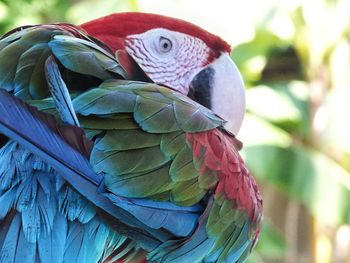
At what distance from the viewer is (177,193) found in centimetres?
94

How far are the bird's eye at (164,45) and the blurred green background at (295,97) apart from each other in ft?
3.76

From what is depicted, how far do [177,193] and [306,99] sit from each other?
2931 mm

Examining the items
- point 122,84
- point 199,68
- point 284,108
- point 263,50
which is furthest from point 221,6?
point 122,84

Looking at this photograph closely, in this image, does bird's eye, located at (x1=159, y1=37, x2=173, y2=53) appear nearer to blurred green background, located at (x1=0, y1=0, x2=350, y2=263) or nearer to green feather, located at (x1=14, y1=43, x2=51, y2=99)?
green feather, located at (x1=14, y1=43, x2=51, y2=99)

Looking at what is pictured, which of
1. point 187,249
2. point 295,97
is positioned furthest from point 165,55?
point 295,97

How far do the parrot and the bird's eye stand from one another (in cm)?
24

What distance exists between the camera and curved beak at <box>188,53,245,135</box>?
1.29 m

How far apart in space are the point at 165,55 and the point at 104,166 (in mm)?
470

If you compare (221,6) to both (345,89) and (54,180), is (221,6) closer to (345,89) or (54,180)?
(345,89)

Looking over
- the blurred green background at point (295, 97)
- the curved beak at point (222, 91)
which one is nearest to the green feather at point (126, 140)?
the curved beak at point (222, 91)

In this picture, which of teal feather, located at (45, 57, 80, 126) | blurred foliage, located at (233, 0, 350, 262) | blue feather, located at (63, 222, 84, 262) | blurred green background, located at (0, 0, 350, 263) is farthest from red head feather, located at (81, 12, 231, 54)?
blurred foliage, located at (233, 0, 350, 262)

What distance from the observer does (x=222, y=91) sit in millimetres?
1301

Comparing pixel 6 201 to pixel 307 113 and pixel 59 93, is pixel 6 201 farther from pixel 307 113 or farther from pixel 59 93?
pixel 307 113

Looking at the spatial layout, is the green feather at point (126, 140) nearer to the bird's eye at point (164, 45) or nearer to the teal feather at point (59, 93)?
the teal feather at point (59, 93)
